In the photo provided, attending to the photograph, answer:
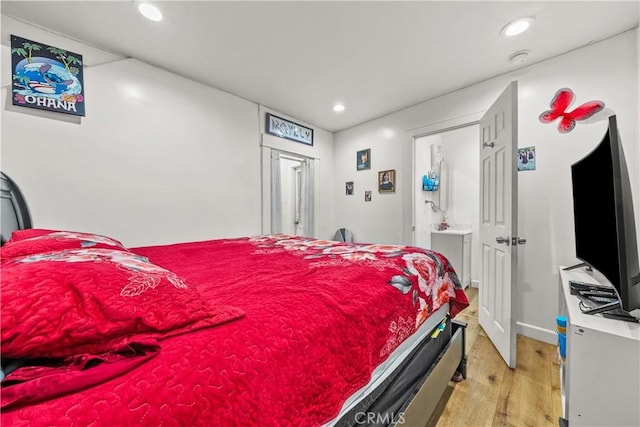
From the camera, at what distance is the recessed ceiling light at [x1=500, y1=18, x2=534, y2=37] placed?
1.75 m

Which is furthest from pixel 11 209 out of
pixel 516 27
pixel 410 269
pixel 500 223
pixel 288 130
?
pixel 516 27

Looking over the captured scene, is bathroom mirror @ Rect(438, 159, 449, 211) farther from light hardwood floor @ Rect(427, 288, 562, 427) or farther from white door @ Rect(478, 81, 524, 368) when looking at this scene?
light hardwood floor @ Rect(427, 288, 562, 427)

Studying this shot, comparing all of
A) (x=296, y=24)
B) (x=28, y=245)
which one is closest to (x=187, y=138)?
(x=296, y=24)

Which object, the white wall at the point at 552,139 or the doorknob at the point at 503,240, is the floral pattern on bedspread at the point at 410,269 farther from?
the white wall at the point at 552,139

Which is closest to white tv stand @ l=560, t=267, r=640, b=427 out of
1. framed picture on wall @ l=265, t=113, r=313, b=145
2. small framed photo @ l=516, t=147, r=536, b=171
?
small framed photo @ l=516, t=147, r=536, b=171

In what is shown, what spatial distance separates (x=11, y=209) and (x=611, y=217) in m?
3.32

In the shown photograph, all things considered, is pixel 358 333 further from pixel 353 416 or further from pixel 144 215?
pixel 144 215

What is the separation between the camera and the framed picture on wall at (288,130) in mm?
3289

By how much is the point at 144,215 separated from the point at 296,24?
209 cm

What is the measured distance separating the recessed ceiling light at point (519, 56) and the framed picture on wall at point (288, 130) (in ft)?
8.21

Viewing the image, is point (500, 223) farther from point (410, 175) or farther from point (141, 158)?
point (141, 158)

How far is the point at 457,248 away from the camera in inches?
135

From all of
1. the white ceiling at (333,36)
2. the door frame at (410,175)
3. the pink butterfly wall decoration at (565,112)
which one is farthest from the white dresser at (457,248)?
the white ceiling at (333,36)

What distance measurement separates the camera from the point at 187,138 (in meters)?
2.54
